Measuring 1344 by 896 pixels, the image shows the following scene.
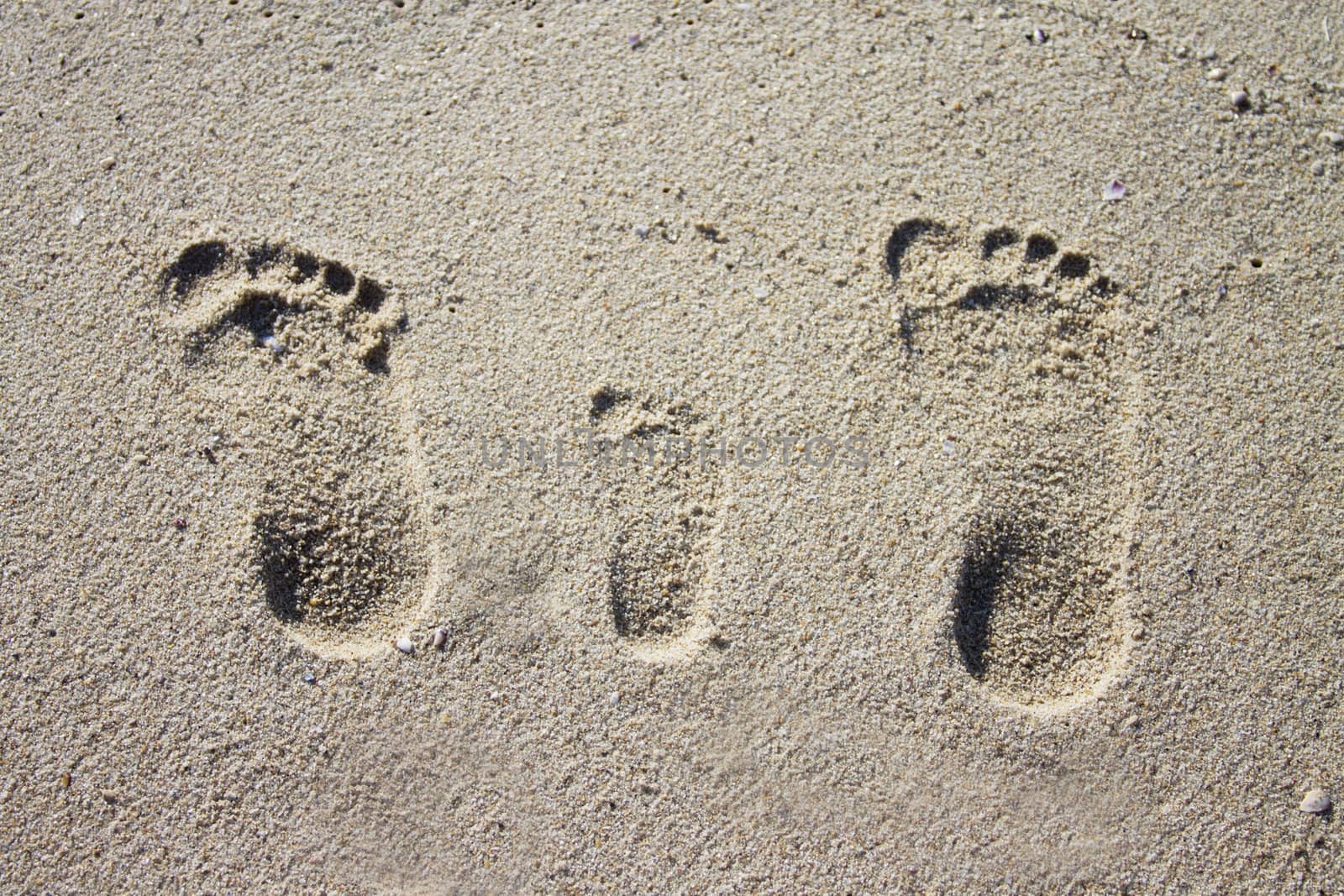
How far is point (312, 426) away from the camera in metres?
1.81

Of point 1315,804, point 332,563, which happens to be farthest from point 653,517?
point 1315,804

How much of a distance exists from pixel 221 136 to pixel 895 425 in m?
1.41

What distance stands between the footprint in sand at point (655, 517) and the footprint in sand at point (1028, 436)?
1.42ft

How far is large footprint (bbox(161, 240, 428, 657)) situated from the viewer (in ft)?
5.79

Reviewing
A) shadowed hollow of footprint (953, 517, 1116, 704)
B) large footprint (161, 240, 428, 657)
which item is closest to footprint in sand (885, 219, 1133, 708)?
shadowed hollow of footprint (953, 517, 1116, 704)

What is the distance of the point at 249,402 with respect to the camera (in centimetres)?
183

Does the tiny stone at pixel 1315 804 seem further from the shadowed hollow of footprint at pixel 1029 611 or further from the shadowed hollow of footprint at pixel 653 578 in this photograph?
the shadowed hollow of footprint at pixel 653 578

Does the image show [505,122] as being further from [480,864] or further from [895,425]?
[480,864]

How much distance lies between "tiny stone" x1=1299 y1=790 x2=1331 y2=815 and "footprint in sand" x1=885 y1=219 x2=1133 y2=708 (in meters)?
0.37

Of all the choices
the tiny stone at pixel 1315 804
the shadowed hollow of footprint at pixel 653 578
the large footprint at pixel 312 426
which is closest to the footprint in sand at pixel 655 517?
the shadowed hollow of footprint at pixel 653 578

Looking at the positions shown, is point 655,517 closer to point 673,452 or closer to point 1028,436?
point 673,452

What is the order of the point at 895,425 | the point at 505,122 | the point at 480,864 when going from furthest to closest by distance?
the point at 505,122 < the point at 895,425 < the point at 480,864

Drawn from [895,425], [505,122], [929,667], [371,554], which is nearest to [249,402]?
[371,554]

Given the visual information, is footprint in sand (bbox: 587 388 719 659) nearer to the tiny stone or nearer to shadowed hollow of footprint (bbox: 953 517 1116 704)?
shadowed hollow of footprint (bbox: 953 517 1116 704)
